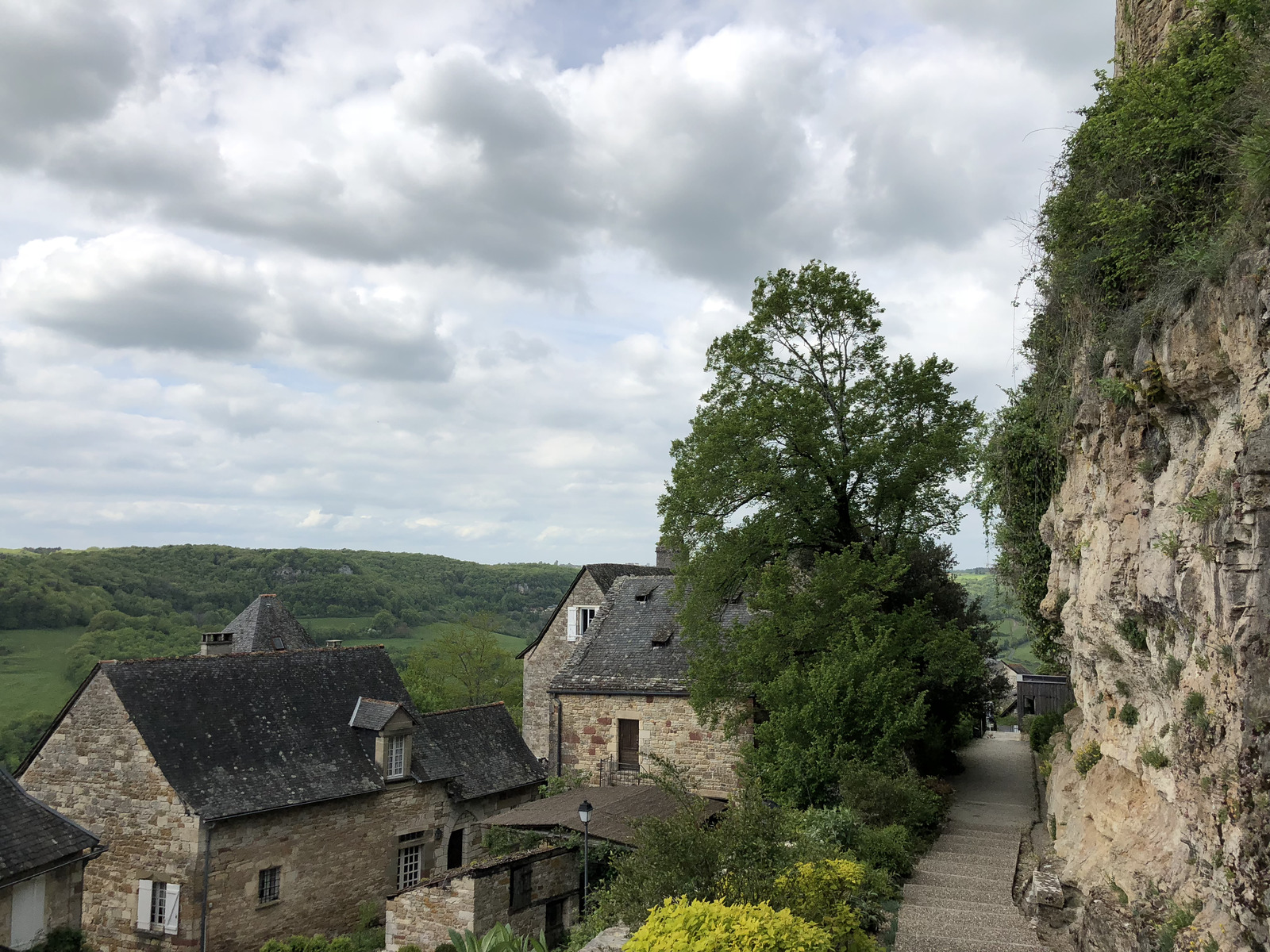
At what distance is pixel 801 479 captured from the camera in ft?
65.1

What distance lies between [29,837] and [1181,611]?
16.1 metres

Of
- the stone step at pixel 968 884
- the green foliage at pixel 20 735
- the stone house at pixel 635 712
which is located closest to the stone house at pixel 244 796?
the stone house at pixel 635 712

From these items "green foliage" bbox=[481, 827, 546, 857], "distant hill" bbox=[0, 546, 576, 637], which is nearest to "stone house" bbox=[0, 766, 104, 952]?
"green foliage" bbox=[481, 827, 546, 857]

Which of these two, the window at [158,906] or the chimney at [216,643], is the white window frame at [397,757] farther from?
the chimney at [216,643]

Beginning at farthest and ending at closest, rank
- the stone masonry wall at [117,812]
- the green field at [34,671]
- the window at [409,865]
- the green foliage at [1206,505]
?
1. the green field at [34,671]
2. the window at [409,865]
3. the stone masonry wall at [117,812]
4. the green foliage at [1206,505]

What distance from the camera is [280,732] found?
66.7 feet

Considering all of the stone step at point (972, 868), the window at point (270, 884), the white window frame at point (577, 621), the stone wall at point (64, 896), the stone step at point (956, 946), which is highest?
the white window frame at point (577, 621)

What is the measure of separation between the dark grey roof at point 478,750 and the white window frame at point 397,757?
2.67ft

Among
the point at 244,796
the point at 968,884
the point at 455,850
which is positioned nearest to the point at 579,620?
the point at 455,850

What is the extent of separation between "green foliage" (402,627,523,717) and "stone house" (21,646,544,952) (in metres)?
23.5

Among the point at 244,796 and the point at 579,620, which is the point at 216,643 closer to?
the point at 244,796

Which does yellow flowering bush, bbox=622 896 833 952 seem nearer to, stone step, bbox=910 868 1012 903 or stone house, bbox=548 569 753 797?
stone step, bbox=910 868 1012 903

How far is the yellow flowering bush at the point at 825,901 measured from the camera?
350 inches

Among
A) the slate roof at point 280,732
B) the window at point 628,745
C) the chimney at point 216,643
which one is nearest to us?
the slate roof at point 280,732
